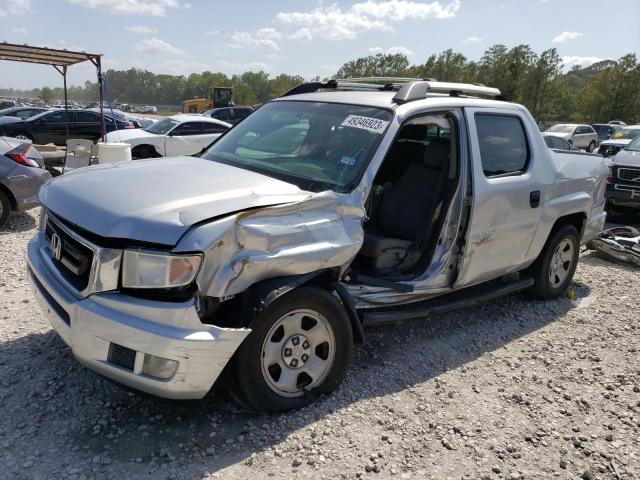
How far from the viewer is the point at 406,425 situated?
3.10m

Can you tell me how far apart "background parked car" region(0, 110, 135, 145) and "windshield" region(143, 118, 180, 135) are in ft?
9.33

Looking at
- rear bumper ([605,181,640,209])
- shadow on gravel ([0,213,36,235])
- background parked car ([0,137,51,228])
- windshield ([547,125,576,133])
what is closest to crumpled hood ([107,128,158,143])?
shadow on gravel ([0,213,36,235])

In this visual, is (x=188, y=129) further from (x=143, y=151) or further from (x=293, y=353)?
(x=293, y=353)

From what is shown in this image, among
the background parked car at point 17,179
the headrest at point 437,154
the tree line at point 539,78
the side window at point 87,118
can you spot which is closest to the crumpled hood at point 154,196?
the headrest at point 437,154

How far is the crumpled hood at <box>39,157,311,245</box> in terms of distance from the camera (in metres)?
2.50

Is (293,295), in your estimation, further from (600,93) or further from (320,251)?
(600,93)

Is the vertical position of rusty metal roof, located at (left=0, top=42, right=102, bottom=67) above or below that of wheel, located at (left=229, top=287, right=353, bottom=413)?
above

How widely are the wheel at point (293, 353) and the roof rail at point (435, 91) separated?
5.20 ft

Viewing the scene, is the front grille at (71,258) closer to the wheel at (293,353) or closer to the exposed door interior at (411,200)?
the wheel at (293,353)

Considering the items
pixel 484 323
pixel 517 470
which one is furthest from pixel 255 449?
pixel 484 323

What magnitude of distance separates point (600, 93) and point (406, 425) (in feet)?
165

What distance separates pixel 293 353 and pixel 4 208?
5.65m

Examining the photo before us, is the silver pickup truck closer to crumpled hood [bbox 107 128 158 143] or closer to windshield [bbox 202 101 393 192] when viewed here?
windshield [bbox 202 101 393 192]

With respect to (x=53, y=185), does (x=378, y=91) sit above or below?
above
